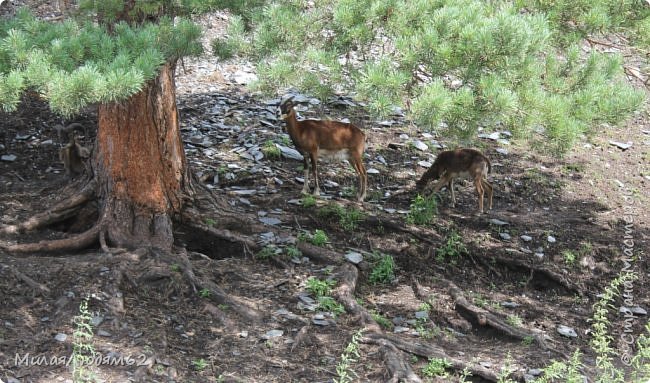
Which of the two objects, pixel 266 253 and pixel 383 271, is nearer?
pixel 266 253

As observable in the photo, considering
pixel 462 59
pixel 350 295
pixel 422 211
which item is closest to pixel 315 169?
pixel 422 211

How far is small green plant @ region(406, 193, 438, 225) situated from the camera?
923 cm

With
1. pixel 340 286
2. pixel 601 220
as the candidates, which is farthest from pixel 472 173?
pixel 340 286

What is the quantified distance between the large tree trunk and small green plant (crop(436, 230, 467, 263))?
9.16 ft

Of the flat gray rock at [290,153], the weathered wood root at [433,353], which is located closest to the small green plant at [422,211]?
the flat gray rock at [290,153]

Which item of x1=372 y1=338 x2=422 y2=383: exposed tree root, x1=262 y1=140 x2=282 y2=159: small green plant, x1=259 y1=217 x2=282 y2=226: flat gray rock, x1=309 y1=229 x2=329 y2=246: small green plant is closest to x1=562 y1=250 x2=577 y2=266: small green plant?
x1=309 y1=229 x2=329 y2=246: small green plant

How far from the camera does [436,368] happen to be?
6.16 m

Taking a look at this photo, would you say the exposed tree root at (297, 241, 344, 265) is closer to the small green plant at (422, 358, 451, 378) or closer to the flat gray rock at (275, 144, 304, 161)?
the small green plant at (422, 358, 451, 378)

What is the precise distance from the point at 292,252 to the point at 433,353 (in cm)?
203

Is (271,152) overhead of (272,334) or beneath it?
beneath

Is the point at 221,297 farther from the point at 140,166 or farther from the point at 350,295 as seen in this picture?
the point at 140,166

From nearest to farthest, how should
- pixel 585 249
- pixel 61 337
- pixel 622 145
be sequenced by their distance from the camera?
pixel 61 337 < pixel 585 249 < pixel 622 145

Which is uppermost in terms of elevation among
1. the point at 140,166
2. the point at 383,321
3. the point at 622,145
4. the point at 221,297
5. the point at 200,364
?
the point at 140,166

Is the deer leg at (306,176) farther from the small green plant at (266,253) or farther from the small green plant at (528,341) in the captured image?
the small green plant at (528,341)
